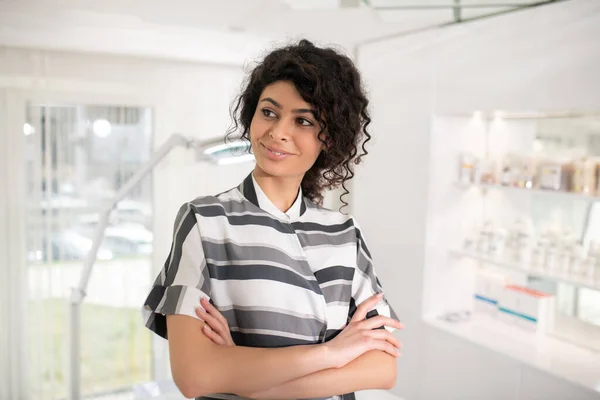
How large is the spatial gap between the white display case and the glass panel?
1.45 m

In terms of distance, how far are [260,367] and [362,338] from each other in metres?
0.22

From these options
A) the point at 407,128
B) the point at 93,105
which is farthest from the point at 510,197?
the point at 93,105

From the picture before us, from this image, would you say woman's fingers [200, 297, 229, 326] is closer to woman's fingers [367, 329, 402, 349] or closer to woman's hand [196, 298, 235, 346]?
woman's hand [196, 298, 235, 346]

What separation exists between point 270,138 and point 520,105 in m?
1.53

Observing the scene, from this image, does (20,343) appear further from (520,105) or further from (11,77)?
(520,105)

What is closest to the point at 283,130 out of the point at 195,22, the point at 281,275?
the point at 281,275

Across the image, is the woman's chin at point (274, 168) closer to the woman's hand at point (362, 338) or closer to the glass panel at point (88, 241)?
the woman's hand at point (362, 338)

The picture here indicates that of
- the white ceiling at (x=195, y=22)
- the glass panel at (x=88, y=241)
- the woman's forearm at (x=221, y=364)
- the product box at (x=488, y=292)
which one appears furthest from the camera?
the product box at (x=488, y=292)

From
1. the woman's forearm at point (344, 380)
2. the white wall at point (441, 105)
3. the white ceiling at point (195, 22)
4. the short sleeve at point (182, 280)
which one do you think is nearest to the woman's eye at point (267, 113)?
the short sleeve at point (182, 280)

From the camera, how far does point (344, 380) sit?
1.02 meters

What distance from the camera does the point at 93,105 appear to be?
2.60 metres

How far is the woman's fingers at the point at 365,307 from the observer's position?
1119mm

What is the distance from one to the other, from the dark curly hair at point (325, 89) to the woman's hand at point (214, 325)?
0.39m

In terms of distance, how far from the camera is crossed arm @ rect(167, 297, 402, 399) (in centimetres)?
94
